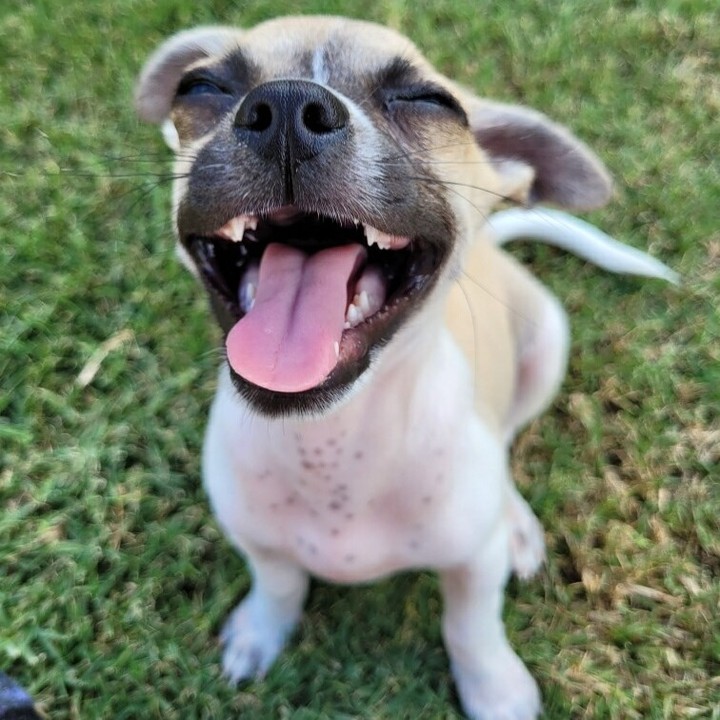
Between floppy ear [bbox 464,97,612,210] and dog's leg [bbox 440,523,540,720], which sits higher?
floppy ear [bbox 464,97,612,210]

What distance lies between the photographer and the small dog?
1.79m

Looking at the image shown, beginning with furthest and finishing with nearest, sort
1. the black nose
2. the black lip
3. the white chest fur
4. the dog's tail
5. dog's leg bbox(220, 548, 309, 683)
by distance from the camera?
the dog's tail → dog's leg bbox(220, 548, 309, 683) → the white chest fur → the black lip → the black nose

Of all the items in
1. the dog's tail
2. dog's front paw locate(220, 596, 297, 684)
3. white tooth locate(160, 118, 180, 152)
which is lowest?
dog's front paw locate(220, 596, 297, 684)

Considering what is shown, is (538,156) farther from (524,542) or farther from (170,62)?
(524,542)

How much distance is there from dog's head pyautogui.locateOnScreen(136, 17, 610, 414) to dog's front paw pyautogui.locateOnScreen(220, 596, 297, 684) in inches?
52.5

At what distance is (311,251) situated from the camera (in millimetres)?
1971

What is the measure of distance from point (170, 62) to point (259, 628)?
1.79 meters

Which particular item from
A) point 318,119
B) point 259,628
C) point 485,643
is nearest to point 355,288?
point 318,119

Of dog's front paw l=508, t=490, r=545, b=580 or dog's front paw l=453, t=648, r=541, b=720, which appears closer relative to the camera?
dog's front paw l=453, t=648, r=541, b=720

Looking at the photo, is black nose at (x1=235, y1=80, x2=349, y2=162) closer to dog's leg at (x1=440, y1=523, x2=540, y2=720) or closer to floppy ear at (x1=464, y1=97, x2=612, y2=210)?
floppy ear at (x1=464, y1=97, x2=612, y2=210)

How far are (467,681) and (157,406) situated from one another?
153 cm

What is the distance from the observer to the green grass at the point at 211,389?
118 inches

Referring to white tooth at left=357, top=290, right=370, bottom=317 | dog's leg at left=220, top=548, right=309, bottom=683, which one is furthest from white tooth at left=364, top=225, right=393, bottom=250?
dog's leg at left=220, top=548, right=309, bottom=683

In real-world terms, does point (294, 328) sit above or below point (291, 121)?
below
